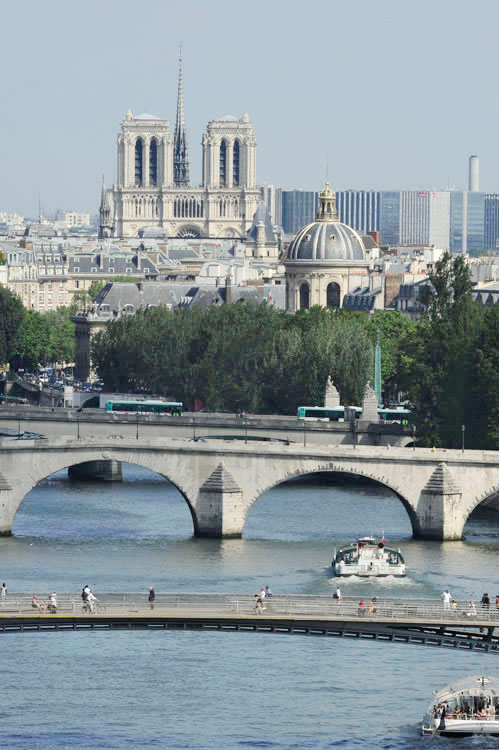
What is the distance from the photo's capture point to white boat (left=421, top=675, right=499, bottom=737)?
59531mm

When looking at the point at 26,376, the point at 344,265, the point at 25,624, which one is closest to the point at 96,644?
the point at 25,624

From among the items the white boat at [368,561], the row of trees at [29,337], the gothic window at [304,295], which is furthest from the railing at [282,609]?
the row of trees at [29,337]

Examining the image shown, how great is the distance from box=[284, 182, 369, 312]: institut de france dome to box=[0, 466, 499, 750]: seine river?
177ft

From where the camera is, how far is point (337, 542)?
85.1 meters

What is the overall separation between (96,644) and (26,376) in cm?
9747

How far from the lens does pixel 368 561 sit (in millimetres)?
78375

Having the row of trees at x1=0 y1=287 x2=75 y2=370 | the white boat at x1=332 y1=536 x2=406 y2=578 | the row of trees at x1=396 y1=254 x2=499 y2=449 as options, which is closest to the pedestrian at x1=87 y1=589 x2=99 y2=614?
the white boat at x1=332 y1=536 x2=406 y2=578

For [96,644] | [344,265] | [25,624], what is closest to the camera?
[25,624]

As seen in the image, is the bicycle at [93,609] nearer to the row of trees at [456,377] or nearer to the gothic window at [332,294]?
the row of trees at [456,377]

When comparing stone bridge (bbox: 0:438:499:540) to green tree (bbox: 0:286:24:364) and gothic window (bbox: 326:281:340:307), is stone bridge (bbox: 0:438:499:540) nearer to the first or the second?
gothic window (bbox: 326:281:340:307)

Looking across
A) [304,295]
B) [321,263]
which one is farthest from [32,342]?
[321,263]

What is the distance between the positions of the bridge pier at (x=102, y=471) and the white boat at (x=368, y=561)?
2713cm

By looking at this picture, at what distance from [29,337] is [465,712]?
110 meters

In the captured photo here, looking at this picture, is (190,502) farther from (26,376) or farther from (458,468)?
(26,376)
